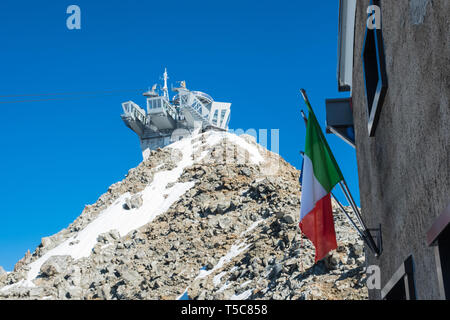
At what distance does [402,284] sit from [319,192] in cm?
190

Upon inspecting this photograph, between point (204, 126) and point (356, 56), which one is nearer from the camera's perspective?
point (356, 56)

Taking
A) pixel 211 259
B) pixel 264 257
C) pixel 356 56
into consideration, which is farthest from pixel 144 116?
pixel 356 56

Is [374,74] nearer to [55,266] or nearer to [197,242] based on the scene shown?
[197,242]

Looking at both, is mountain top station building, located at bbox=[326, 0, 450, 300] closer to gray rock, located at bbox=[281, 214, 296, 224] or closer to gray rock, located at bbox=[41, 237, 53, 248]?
gray rock, located at bbox=[281, 214, 296, 224]

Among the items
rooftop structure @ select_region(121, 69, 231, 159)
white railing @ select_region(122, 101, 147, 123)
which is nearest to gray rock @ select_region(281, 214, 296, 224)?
rooftop structure @ select_region(121, 69, 231, 159)

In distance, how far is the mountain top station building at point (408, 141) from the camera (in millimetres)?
3541

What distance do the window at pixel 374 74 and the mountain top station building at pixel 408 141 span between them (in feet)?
0.05

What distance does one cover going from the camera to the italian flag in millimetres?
6777

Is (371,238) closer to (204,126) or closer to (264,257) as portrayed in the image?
(264,257)

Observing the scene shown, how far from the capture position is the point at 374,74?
6.96 m

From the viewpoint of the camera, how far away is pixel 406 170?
15.4ft

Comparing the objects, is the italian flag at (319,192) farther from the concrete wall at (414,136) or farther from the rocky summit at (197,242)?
the rocky summit at (197,242)

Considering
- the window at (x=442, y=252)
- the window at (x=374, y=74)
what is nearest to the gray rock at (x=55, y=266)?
the window at (x=374, y=74)
